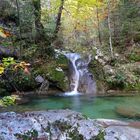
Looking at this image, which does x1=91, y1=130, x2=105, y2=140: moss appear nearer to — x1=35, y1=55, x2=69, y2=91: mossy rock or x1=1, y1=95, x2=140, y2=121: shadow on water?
x1=1, y1=95, x2=140, y2=121: shadow on water

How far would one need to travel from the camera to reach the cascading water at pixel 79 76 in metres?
13.6

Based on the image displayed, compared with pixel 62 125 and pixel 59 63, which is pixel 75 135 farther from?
pixel 59 63

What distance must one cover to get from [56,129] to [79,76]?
9107 mm

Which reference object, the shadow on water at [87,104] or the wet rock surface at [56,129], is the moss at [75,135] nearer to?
the wet rock surface at [56,129]

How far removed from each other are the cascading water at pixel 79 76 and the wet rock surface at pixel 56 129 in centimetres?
766

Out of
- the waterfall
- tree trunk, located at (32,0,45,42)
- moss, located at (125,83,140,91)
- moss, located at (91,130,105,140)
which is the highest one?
tree trunk, located at (32,0,45,42)

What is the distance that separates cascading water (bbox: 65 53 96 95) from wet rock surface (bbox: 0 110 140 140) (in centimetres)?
766

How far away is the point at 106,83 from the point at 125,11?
5.78 meters

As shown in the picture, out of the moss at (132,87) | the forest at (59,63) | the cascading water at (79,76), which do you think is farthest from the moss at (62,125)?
the moss at (132,87)

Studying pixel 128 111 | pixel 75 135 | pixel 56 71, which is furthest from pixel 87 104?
pixel 75 135

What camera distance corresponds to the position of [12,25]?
15195mm

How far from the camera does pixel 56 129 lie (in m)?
5.09

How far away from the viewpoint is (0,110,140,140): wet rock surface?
493 centimetres

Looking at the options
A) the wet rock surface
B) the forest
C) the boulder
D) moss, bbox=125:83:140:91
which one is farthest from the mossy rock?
the wet rock surface
